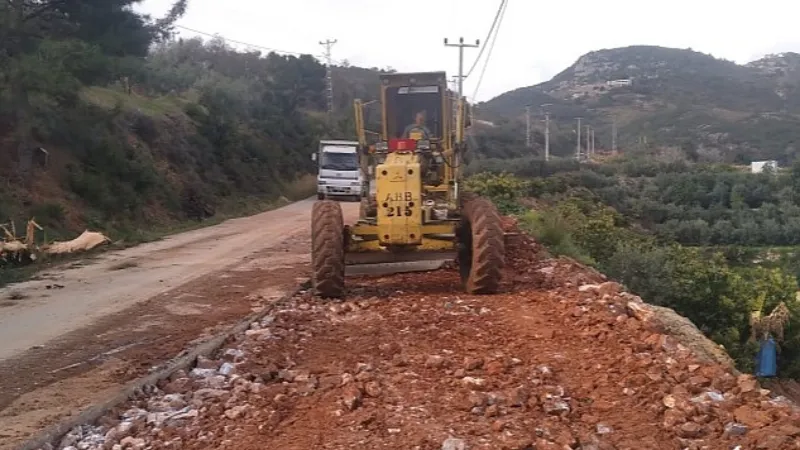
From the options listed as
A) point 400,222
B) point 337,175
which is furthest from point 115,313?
point 337,175

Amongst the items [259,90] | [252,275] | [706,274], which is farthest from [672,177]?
[252,275]

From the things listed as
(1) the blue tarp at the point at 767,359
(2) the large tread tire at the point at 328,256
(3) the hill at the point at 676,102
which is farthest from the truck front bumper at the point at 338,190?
(3) the hill at the point at 676,102

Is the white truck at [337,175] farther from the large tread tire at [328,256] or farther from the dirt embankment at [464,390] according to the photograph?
the dirt embankment at [464,390]

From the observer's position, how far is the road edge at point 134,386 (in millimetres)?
5523

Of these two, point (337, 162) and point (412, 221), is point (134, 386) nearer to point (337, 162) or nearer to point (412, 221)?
point (412, 221)

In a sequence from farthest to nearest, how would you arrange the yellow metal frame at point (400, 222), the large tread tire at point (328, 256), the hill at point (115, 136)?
the hill at point (115, 136) < the yellow metal frame at point (400, 222) < the large tread tire at point (328, 256)

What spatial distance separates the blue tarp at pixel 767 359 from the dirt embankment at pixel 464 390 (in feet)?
27.6

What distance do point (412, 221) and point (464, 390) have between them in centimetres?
433

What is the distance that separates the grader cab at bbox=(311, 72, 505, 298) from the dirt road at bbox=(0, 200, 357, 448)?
4.10ft

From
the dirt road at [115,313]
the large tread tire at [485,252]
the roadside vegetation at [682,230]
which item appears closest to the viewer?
the dirt road at [115,313]

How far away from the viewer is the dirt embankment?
5.32 m

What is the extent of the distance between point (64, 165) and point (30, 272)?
12084 mm

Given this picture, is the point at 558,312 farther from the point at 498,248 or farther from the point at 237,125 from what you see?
the point at 237,125

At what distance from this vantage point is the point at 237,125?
147ft
